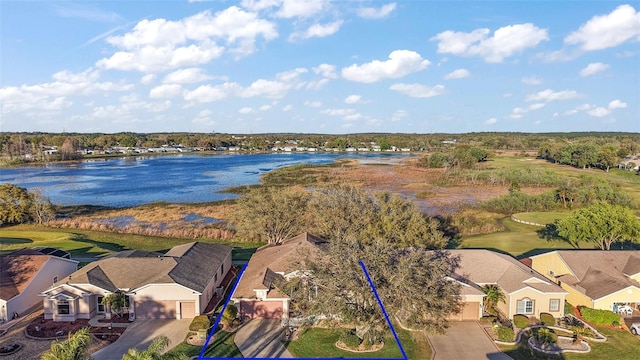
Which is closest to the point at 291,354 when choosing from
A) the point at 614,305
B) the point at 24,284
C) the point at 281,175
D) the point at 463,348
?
the point at 463,348

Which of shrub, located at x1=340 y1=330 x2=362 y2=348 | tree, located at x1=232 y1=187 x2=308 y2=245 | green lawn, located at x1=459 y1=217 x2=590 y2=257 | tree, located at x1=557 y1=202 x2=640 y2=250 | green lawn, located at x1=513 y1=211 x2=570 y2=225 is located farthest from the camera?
green lawn, located at x1=513 y1=211 x2=570 y2=225

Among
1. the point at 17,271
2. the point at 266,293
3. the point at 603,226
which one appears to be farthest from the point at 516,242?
the point at 17,271

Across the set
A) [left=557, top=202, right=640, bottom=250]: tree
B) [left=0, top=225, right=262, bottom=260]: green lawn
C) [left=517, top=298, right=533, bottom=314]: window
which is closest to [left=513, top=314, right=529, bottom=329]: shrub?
[left=517, top=298, right=533, bottom=314]: window

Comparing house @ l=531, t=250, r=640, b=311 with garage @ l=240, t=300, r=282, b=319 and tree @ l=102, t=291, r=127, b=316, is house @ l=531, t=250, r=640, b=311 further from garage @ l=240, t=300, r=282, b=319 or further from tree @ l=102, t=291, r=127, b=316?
tree @ l=102, t=291, r=127, b=316

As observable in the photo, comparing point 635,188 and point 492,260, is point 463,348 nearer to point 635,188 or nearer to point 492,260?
point 492,260

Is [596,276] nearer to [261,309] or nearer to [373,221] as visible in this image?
[373,221]
